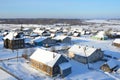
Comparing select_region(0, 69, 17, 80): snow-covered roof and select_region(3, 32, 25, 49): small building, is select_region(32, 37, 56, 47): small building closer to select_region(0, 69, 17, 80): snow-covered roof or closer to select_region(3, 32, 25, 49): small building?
select_region(3, 32, 25, 49): small building

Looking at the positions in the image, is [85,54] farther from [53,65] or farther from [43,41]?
[43,41]

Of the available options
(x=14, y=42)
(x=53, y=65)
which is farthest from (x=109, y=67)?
(x=14, y=42)

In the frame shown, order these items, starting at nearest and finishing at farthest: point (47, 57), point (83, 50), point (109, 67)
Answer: point (47, 57) < point (109, 67) < point (83, 50)

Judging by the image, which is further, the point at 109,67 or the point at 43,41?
the point at 43,41

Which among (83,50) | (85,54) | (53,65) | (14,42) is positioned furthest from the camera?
(14,42)

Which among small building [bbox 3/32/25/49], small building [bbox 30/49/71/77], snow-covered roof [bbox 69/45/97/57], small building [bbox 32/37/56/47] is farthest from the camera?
small building [bbox 32/37/56/47]

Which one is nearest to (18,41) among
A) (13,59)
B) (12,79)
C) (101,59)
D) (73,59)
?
(13,59)

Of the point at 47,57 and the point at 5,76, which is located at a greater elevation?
the point at 47,57

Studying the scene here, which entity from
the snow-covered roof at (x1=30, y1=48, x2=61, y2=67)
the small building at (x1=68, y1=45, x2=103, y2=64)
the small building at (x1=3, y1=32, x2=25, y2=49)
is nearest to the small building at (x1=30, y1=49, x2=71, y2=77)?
the snow-covered roof at (x1=30, y1=48, x2=61, y2=67)

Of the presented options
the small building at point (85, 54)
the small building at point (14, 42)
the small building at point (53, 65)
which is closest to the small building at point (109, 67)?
the small building at point (85, 54)
